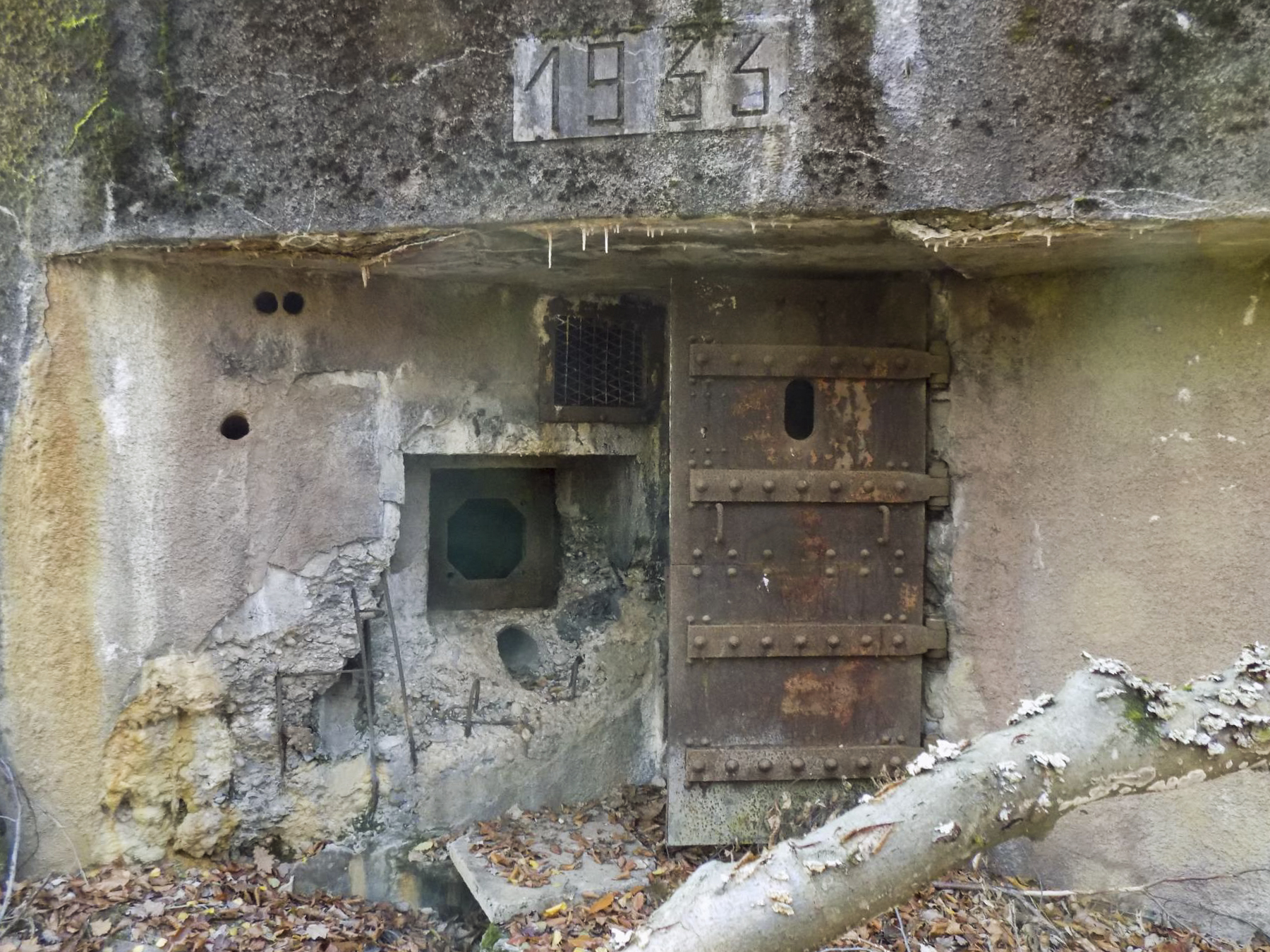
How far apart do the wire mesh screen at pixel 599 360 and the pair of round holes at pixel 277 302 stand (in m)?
0.91

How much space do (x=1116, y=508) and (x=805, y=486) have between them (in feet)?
3.16

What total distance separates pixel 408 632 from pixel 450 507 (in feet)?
2.45

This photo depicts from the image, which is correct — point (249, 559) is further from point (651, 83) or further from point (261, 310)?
point (651, 83)

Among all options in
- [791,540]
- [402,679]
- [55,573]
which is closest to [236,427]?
[55,573]

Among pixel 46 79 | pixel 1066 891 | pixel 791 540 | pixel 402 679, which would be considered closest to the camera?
pixel 1066 891

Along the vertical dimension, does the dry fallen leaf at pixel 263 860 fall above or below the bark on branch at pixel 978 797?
below

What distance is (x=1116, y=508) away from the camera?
3.02 m

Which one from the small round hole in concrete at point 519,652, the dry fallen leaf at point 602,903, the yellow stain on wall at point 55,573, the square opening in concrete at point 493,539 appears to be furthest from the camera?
the square opening in concrete at point 493,539

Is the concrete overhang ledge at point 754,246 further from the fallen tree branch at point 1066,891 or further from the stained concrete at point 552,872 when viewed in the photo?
the stained concrete at point 552,872

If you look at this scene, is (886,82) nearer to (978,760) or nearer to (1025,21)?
(1025,21)

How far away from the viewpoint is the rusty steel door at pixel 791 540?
3.31 m

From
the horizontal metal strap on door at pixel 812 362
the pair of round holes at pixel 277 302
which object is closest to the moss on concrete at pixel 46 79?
the pair of round holes at pixel 277 302

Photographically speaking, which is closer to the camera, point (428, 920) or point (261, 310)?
point (261, 310)

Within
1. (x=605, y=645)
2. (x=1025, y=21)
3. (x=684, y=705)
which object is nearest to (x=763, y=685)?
(x=684, y=705)
